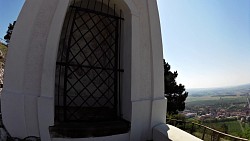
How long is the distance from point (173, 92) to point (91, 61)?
14.3m

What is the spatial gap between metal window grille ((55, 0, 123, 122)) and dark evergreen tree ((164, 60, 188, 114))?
12.9 metres

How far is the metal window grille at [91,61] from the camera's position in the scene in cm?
560

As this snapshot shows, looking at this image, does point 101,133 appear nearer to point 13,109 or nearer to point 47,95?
point 47,95

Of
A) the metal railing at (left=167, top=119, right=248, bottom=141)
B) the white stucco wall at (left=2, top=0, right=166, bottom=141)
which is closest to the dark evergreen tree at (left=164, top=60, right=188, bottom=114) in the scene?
the metal railing at (left=167, top=119, right=248, bottom=141)

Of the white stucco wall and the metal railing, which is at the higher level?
the white stucco wall

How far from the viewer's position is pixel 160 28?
18.4 ft

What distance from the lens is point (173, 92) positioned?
19.0 meters

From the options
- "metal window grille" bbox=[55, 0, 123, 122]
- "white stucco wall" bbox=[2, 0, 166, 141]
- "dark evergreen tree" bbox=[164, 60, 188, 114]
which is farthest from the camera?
"dark evergreen tree" bbox=[164, 60, 188, 114]

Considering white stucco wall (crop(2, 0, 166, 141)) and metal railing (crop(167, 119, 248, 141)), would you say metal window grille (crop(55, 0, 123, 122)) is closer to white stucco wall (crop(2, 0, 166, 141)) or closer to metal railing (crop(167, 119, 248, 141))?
white stucco wall (crop(2, 0, 166, 141))

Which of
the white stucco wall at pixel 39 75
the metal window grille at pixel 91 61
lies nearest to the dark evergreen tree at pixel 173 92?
the metal window grille at pixel 91 61

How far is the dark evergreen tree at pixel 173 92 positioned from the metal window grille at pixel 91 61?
42.3 feet

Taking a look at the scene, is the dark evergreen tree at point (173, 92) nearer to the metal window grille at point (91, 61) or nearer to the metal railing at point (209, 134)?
the metal railing at point (209, 134)

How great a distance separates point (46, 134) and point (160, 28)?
3.79m

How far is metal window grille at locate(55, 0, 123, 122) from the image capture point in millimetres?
5598
